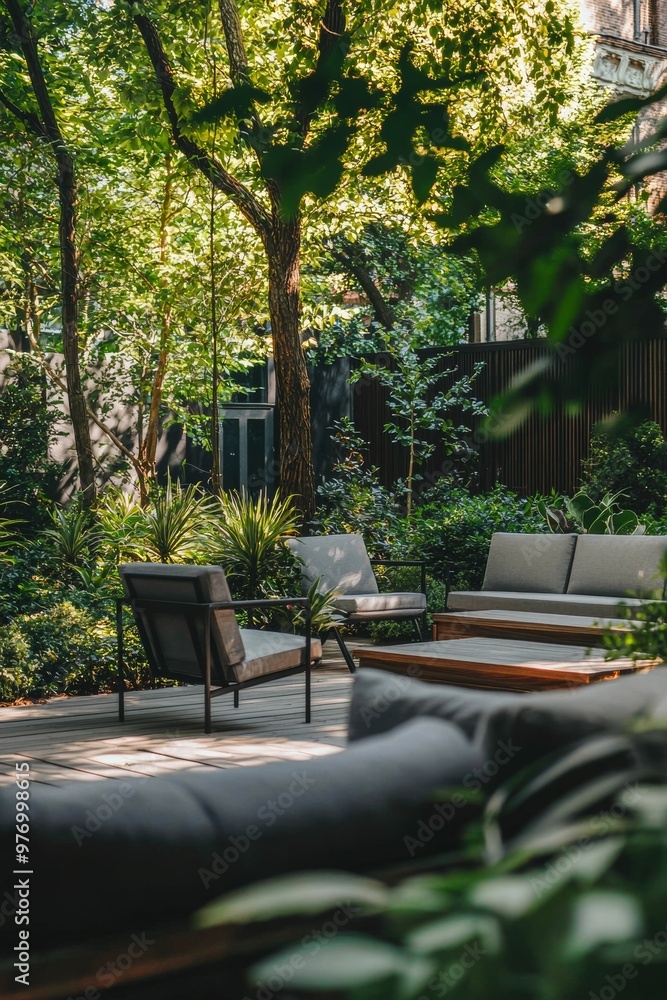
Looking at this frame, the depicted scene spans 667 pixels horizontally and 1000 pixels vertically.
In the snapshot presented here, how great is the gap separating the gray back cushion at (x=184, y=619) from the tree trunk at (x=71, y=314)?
4311mm

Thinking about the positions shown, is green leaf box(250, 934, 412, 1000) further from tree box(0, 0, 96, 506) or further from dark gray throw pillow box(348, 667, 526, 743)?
tree box(0, 0, 96, 506)

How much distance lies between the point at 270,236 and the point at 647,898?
935 centimetres

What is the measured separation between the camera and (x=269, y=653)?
570cm

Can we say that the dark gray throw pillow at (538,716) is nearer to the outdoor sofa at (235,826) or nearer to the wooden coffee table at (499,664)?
the outdoor sofa at (235,826)

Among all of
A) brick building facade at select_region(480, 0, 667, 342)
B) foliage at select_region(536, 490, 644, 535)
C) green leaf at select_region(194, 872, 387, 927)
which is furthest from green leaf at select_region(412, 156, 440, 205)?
brick building facade at select_region(480, 0, 667, 342)

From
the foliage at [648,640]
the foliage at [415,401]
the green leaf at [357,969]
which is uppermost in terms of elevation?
the foliage at [415,401]

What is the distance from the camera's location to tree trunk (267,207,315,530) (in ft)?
31.0

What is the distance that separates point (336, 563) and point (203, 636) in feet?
9.61

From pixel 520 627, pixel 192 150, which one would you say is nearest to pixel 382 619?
pixel 520 627

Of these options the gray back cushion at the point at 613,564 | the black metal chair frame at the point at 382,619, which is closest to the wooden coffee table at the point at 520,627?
the black metal chair frame at the point at 382,619

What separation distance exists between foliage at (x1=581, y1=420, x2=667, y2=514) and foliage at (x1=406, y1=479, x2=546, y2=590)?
210 centimetres

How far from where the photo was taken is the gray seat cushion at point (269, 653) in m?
5.55

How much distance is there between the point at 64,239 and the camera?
31.4 feet

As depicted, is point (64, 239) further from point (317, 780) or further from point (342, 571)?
point (317, 780)
